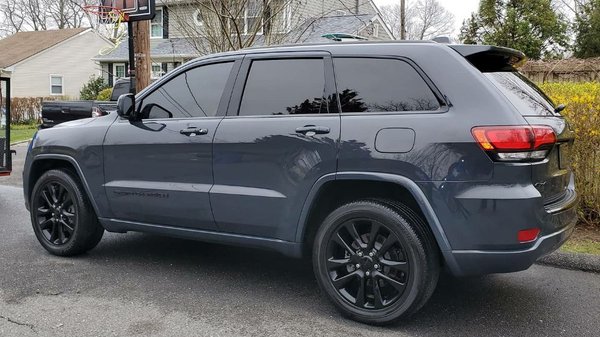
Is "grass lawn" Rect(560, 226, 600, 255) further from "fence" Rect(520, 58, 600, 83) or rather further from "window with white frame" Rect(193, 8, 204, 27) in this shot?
"window with white frame" Rect(193, 8, 204, 27)

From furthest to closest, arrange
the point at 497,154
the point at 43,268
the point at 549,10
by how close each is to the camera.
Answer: the point at 549,10 → the point at 43,268 → the point at 497,154

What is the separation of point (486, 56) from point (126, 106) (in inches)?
112

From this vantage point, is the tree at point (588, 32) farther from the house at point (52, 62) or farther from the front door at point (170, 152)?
the house at point (52, 62)

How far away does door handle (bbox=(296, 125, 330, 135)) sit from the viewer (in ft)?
12.3

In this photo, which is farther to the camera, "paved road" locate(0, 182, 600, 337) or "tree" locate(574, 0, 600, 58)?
"tree" locate(574, 0, 600, 58)

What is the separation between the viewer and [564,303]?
4.15m

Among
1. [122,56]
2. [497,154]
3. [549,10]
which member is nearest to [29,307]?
[497,154]

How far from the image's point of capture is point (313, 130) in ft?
12.5

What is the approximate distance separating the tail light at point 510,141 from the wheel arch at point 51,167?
10.9ft

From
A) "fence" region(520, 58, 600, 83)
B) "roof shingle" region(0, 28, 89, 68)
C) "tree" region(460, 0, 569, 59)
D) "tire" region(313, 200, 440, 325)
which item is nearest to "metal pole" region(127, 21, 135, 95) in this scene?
"tire" region(313, 200, 440, 325)

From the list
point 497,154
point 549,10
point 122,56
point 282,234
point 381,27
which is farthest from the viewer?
point 122,56

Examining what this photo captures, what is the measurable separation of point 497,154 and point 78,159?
3.51 m

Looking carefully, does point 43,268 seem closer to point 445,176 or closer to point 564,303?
point 445,176

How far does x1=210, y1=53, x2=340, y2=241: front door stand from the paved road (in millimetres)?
581
